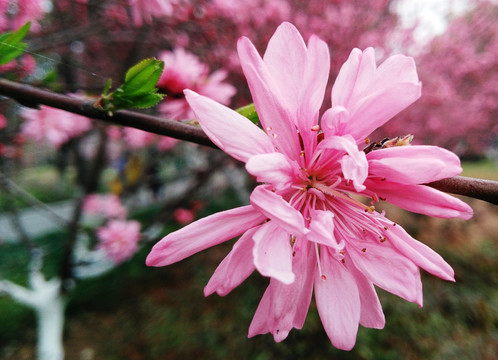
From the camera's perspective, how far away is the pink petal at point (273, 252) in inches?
16.3

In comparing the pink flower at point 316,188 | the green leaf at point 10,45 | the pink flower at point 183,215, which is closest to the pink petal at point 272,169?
the pink flower at point 316,188

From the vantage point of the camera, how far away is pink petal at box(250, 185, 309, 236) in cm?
42

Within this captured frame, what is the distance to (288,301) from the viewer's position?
0.51m

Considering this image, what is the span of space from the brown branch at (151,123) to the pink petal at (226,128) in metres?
0.07

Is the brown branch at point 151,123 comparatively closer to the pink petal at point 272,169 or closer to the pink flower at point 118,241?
the pink petal at point 272,169

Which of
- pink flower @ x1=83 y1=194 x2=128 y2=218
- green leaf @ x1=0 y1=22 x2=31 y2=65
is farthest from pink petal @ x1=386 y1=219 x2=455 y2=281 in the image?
pink flower @ x1=83 y1=194 x2=128 y2=218

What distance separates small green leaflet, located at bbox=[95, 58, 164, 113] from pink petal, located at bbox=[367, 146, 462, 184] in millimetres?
382

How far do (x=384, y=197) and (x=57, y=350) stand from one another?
3.69 meters

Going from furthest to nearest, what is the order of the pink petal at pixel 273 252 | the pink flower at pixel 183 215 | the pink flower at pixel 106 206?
the pink flower at pixel 183 215 < the pink flower at pixel 106 206 < the pink petal at pixel 273 252

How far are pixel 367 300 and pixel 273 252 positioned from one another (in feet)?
0.77

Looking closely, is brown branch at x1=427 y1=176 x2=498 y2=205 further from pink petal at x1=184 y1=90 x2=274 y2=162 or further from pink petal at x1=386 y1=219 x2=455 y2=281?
pink petal at x1=184 y1=90 x2=274 y2=162

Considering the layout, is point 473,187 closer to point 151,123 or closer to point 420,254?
point 420,254

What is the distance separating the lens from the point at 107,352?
13.3 ft

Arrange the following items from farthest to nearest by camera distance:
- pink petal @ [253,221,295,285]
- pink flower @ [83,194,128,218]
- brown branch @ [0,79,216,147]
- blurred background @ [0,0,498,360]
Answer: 1. pink flower @ [83,194,128,218]
2. blurred background @ [0,0,498,360]
3. brown branch @ [0,79,216,147]
4. pink petal @ [253,221,295,285]
